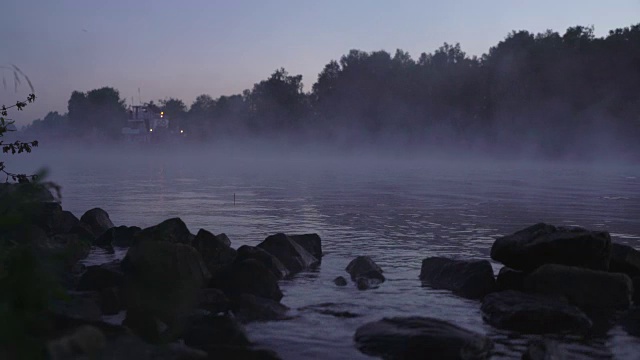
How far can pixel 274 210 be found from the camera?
27594 millimetres

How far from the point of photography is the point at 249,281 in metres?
11.4

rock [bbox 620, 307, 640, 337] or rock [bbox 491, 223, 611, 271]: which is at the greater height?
rock [bbox 491, 223, 611, 271]

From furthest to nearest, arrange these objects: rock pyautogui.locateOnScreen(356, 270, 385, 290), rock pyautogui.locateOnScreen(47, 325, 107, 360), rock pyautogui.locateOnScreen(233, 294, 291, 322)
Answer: rock pyautogui.locateOnScreen(356, 270, 385, 290) → rock pyautogui.locateOnScreen(233, 294, 291, 322) → rock pyautogui.locateOnScreen(47, 325, 107, 360)

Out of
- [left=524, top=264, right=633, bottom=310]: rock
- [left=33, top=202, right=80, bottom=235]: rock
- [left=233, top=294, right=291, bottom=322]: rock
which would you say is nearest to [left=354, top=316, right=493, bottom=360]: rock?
[left=233, top=294, right=291, bottom=322]: rock

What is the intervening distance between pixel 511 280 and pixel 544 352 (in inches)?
165

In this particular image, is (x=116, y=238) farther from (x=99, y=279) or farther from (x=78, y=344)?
(x=78, y=344)

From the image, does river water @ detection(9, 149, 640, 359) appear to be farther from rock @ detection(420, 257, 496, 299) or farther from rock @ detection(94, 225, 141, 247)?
rock @ detection(94, 225, 141, 247)

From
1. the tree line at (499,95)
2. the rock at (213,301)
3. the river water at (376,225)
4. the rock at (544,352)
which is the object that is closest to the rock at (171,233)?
the river water at (376,225)

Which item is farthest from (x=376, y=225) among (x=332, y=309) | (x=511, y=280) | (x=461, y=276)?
(x=332, y=309)

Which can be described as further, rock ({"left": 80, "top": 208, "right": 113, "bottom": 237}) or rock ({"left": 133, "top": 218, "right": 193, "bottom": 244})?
rock ({"left": 80, "top": 208, "right": 113, "bottom": 237})

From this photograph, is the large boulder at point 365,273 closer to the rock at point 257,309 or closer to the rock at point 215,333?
the rock at point 257,309

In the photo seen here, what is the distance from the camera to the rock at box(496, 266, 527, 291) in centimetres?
1188

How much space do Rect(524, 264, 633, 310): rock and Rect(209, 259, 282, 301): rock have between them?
417 cm

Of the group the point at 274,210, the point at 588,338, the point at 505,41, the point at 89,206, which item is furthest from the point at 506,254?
the point at 505,41
